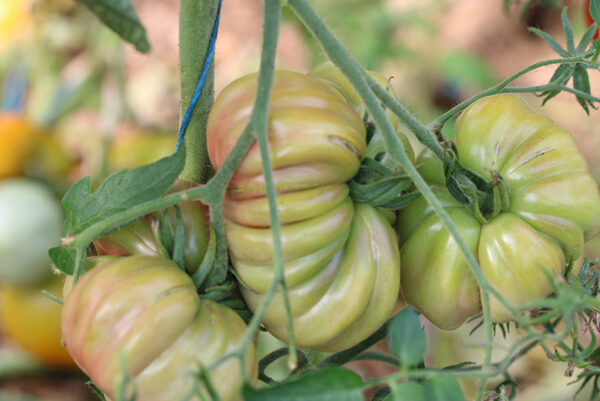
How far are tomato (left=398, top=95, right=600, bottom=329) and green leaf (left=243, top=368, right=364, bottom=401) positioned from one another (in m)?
0.14

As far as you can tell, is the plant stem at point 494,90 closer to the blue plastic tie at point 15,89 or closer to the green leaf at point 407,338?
the green leaf at point 407,338

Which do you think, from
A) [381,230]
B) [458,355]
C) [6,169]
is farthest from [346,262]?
[6,169]

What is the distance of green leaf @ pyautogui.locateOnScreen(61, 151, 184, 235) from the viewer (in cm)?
45

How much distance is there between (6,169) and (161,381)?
4.22ft

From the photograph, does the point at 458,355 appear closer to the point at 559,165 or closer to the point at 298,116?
the point at 559,165

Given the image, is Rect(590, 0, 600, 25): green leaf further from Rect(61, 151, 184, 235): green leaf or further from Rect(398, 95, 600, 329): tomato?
Rect(61, 151, 184, 235): green leaf

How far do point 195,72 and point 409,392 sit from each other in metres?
0.32

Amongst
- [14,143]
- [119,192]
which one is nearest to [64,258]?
[119,192]

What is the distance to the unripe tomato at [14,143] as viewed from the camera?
149 cm

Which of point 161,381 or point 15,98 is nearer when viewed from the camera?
point 161,381

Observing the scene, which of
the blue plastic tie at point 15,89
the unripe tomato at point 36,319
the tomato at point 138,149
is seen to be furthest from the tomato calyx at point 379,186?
the blue plastic tie at point 15,89

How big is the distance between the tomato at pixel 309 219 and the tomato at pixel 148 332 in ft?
0.14

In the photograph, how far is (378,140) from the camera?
0.47m

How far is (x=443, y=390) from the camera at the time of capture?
1.15 ft
